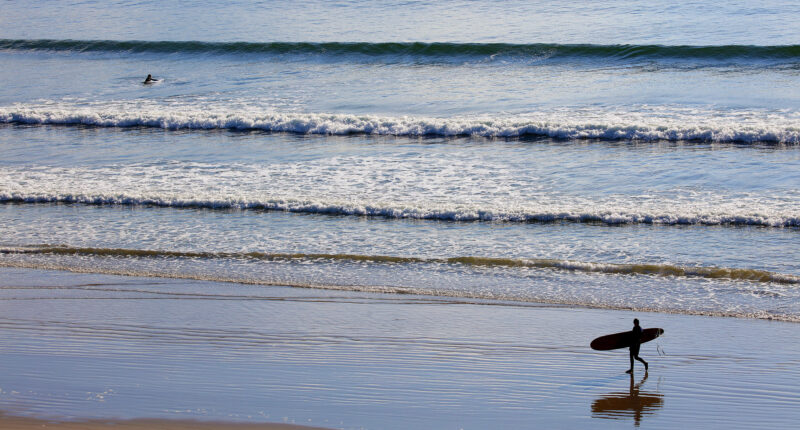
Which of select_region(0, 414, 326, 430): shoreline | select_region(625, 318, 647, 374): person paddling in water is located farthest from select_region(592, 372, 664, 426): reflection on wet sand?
select_region(0, 414, 326, 430): shoreline

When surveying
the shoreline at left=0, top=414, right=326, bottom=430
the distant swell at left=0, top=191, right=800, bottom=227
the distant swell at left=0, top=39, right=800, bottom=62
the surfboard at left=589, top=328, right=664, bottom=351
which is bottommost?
the shoreline at left=0, top=414, right=326, bottom=430

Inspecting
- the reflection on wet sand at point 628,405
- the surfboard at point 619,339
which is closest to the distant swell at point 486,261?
the surfboard at point 619,339

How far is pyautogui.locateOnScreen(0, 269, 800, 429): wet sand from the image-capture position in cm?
704

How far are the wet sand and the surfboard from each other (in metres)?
0.13

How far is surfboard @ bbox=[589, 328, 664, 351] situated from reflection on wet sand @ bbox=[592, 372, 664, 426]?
616 millimetres

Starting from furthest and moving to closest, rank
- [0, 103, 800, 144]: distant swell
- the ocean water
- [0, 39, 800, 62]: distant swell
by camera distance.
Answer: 1. [0, 39, 800, 62]: distant swell
2. [0, 103, 800, 144]: distant swell
3. the ocean water

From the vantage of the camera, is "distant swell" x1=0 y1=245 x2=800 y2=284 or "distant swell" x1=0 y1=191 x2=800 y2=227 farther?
"distant swell" x1=0 y1=191 x2=800 y2=227

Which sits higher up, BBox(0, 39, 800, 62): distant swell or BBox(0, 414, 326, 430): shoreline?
BBox(0, 39, 800, 62): distant swell

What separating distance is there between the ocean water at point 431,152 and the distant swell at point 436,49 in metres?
0.10

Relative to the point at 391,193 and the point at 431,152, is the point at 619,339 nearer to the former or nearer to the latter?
the point at 391,193

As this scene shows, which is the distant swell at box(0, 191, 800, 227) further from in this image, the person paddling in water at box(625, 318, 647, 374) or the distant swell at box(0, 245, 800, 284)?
the person paddling in water at box(625, 318, 647, 374)

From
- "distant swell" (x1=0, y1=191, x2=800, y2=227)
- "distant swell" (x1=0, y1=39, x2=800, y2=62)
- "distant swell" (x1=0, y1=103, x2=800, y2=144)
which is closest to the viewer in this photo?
"distant swell" (x1=0, y1=191, x2=800, y2=227)

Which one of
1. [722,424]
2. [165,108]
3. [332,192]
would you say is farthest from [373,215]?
[165,108]

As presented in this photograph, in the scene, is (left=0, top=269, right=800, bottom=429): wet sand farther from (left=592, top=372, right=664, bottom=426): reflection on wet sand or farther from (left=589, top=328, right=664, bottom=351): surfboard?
(left=589, top=328, right=664, bottom=351): surfboard
